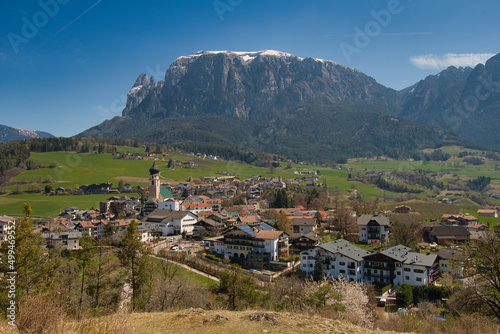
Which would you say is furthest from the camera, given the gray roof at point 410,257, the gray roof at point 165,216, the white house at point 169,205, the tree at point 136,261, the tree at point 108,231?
the white house at point 169,205

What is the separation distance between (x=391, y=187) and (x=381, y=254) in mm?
82972

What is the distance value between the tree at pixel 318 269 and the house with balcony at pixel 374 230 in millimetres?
16421

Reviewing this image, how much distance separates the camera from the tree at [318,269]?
33750mm

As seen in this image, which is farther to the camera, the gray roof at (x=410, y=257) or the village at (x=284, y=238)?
the village at (x=284, y=238)

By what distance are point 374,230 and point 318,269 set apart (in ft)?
59.8

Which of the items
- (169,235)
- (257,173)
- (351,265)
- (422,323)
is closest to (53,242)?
(169,235)

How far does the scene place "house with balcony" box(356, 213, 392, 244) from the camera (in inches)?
1912

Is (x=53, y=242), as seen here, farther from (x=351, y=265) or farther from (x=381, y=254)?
(x=381, y=254)

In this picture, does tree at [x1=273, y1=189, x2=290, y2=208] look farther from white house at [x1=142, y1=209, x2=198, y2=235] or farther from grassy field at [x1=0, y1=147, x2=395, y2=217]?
grassy field at [x1=0, y1=147, x2=395, y2=217]

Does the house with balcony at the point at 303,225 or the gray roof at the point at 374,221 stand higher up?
the gray roof at the point at 374,221

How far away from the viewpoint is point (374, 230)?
160ft

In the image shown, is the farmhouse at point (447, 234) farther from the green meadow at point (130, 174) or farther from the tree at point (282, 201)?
the tree at point (282, 201)

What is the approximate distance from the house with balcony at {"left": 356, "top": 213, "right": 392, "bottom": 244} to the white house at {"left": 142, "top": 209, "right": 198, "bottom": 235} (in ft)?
88.2

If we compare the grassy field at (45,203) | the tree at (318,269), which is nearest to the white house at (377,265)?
the tree at (318,269)
